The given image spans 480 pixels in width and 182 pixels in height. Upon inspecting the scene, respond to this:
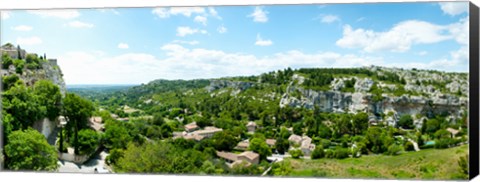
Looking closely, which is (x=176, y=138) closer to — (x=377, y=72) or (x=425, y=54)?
(x=377, y=72)

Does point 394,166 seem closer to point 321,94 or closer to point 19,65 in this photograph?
point 321,94

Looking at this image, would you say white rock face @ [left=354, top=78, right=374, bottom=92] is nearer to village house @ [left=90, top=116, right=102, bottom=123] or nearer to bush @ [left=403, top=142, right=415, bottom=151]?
bush @ [left=403, top=142, right=415, bottom=151]

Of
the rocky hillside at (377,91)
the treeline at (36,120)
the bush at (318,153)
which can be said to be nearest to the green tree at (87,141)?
the treeline at (36,120)

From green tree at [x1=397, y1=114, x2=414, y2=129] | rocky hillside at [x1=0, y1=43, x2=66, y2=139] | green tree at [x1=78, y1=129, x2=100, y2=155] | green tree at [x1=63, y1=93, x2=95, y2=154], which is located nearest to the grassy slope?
green tree at [x1=397, y1=114, x2=414, y2=129]

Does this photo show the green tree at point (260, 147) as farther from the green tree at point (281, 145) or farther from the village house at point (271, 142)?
the green tree at point (281, 145)

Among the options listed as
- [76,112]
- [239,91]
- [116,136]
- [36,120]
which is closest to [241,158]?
[239,91]

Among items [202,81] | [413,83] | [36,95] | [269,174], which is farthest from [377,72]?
[36,95]
